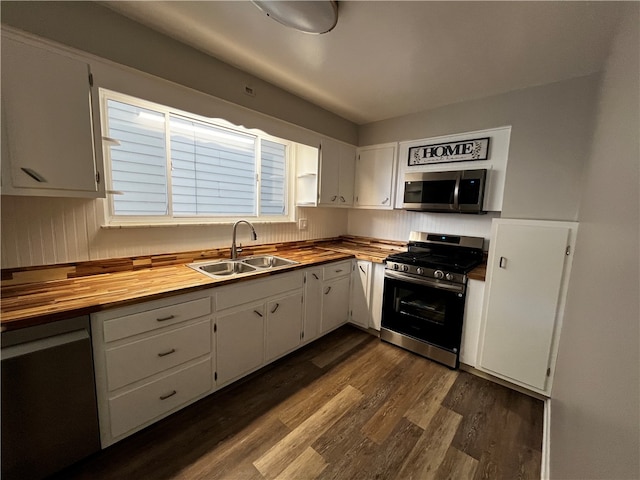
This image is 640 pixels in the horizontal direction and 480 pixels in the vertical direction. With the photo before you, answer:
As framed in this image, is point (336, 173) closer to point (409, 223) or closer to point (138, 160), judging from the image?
point (409, 223)

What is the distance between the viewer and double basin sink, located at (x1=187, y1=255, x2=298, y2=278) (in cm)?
208

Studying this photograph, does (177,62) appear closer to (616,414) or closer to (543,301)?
(616,414)

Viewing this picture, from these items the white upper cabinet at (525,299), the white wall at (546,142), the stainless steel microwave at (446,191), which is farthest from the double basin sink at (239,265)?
the white wall at (546,142)

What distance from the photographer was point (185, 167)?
7.03 ft

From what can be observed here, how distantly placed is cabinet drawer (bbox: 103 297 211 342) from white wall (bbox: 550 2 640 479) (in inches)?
71.5

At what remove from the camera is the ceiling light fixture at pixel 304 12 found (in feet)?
4.10

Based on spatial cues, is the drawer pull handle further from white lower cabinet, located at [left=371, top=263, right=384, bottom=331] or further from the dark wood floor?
white lower cabinet, located at [left=371, top=263, right=384, bottom=331]

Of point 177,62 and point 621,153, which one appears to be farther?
point 177,62

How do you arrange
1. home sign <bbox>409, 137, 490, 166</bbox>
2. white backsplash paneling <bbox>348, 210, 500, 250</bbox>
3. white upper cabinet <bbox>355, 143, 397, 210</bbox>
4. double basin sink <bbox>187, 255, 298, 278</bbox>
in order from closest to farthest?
double basin sink <bbox>187, 255, 298, 278</bbox>, home sign <bbox>409, 137, 490, 166</bbox>, white backsplash paneling <bbox>348, 210, 500, 250</bbox>, white upper cabinet <bbox>355, 143, 397, 210</bbox>

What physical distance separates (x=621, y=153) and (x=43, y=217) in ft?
9.21

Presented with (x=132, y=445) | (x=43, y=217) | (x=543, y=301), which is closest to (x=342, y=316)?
(x=543, y=301)

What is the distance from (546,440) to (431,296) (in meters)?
1.13

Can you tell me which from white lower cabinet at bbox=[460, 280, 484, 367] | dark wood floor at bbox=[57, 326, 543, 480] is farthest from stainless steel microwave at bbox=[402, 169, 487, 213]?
dark wood floor at bbox=[57, 326, 543, 480]

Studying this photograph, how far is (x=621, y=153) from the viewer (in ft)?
2.97
